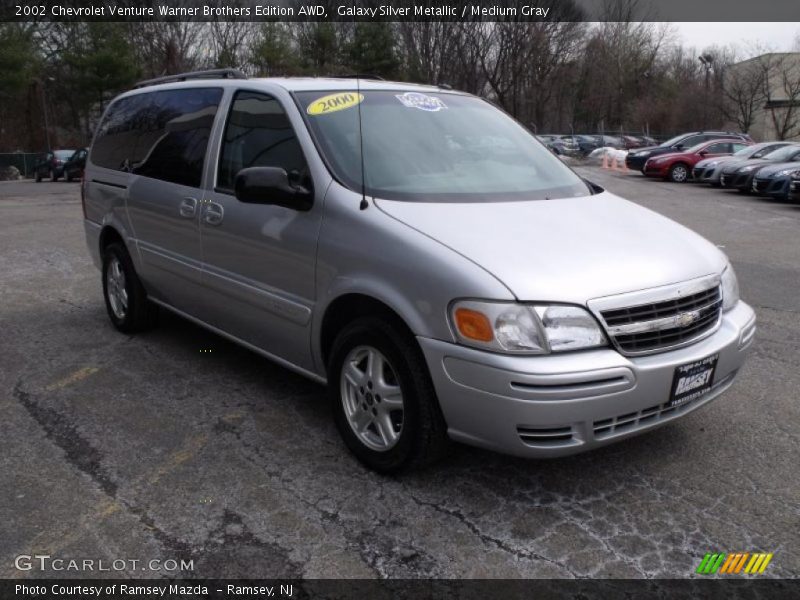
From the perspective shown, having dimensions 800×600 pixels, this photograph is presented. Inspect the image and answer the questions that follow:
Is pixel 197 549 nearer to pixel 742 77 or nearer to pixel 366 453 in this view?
pixel 366 453

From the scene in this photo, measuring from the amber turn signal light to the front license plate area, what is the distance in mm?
828

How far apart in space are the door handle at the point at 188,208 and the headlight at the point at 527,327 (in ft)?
7.45

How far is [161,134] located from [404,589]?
3.60 metres

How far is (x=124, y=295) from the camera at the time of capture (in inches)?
221

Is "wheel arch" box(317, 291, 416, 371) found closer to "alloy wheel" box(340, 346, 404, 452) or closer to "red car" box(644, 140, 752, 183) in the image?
"alloy wheel" box(340, 346, 404, 452)

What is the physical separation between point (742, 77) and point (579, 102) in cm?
1515

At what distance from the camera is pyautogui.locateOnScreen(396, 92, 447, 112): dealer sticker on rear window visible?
418cm

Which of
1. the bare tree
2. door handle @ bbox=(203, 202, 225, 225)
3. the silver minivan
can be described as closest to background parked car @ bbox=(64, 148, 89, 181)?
the silver minivan

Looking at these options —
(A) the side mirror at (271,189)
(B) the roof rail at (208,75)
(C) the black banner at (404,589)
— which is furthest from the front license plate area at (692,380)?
(B) the roof rail at (208,75)

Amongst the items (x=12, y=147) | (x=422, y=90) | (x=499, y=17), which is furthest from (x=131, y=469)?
(x=12, y=147)

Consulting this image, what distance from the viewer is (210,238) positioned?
14.2 ft

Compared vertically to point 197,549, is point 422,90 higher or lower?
higher

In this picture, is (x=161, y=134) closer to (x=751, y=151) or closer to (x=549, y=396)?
(x=549, y=396)

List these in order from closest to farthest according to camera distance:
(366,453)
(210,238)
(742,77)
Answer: (366,453) < (210,238) < (742,77)
